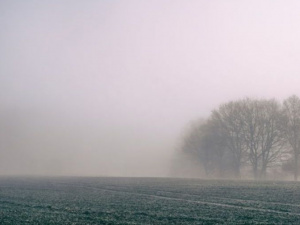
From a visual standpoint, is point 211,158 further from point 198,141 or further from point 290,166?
point 290,166

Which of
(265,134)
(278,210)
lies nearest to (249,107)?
(265,134)

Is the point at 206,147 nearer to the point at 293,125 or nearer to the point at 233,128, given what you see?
the point at 233,128

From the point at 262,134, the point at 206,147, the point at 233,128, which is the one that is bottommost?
the point at 206,147

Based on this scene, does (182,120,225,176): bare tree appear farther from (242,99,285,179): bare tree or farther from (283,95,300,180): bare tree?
(283,95,300,180): bare tree

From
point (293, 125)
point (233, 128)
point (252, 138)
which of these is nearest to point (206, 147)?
point (233, 128)

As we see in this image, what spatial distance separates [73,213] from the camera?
23.4 m

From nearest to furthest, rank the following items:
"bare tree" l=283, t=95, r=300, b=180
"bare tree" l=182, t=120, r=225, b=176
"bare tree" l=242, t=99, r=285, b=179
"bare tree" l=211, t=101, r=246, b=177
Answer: "bare tree" l=283, t=95, r=300, b=180, "bare tree" l=242, t=99, r=285, b=179, "bare tree" l=211, t=101, r=246, b=177, "bare tree" l=182, t=120, r=225, b=176

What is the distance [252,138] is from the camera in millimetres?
75625

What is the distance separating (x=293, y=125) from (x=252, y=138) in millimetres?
7546

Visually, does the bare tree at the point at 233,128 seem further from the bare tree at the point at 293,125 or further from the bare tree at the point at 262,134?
the bare tree at the point at 293,125

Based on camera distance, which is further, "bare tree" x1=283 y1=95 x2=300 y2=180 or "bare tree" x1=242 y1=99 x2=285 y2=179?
"bare tree" x1=242 y1=99 x2=285 y2=179

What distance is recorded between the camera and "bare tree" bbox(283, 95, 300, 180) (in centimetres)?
7038

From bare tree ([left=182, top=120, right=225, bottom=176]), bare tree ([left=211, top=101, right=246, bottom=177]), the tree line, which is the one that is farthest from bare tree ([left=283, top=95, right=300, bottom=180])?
bare tree ([left=182, top=120, right=225, bottom=176])

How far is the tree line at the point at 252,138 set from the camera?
236ft
